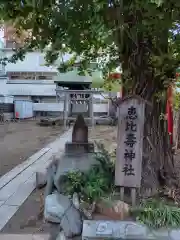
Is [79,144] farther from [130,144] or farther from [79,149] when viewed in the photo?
[130,144]

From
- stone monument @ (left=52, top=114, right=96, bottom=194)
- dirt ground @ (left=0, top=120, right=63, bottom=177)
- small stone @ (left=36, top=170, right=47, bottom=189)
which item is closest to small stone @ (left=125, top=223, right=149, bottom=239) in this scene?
stone monument @ (left=52, top=114, right=96, bottom=194)

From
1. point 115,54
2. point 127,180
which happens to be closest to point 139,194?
point 127,180

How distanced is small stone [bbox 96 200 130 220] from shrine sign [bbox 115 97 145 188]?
11.6 inches

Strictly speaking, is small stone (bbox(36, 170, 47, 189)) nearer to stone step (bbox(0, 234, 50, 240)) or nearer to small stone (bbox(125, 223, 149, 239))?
stone step (bbox(0, 234, 50, 240))

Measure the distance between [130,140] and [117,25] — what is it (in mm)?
1400

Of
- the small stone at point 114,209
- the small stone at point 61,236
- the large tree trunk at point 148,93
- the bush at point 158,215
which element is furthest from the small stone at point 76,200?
the large tree trunk at point 148,93

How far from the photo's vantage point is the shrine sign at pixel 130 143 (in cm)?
376

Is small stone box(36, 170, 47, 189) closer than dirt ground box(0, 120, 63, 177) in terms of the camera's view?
Yes

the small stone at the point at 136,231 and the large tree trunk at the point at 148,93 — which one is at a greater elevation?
the large tree trunk at the point at 148,93

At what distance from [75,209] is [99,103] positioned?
18.2m

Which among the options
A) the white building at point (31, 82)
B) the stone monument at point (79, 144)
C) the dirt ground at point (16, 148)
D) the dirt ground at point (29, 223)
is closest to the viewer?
the dirt ground at point (29, 223)

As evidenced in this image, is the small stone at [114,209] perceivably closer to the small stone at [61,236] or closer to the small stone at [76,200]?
the small stone at [76,200]

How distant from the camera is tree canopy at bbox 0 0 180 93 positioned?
284 centimetres

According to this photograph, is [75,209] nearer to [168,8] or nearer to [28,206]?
[28,206]
